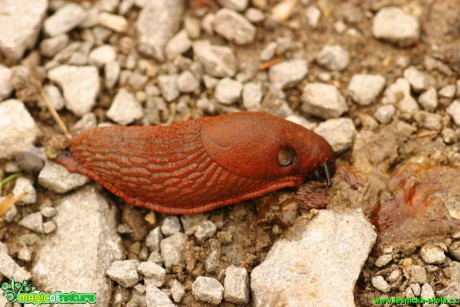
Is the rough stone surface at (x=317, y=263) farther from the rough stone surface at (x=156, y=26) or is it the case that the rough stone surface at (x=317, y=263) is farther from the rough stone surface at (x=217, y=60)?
the rough stone surface at (x=156, y=26)

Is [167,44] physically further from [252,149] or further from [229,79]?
[252,149]

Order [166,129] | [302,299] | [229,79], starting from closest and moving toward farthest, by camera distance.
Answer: [302,299]
[166,129]
[229,79]

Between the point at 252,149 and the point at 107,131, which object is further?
the point at 107,131

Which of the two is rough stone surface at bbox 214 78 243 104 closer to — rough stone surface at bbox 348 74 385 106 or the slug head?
the slug head

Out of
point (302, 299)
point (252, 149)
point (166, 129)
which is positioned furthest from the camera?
point (166, 129)

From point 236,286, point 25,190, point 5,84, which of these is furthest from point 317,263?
point 5,84

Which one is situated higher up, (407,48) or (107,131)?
(407,48)

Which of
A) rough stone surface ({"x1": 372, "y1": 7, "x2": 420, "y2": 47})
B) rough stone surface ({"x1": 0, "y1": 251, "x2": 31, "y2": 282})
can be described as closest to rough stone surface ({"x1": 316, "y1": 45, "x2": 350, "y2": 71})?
rough stone surface ({"x1": 372, "y1": 7, "x2": 420, "y2": 47})

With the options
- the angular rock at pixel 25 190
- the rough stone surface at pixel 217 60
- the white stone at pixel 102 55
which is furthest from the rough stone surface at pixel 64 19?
the angular rock at pixel 25 190

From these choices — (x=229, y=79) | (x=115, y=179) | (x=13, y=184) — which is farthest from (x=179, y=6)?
(x=13, y=184)
